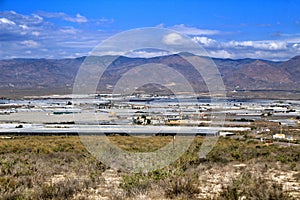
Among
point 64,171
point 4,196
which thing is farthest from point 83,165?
point 4,196

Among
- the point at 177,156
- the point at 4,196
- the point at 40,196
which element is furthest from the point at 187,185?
the point at 177,156

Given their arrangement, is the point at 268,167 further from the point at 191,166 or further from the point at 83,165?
the point at 83,165

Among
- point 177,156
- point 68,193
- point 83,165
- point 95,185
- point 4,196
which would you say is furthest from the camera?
point 177,156

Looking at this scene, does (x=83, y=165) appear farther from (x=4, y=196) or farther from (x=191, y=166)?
(x=4, y=196)

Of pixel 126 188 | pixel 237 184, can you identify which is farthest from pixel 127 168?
pixel 237 184

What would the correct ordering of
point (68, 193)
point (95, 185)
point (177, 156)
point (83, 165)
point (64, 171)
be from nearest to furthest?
point (68, 193)
point (95, 185)
point (64, 171)
point (83, 165)
point (177, 156)

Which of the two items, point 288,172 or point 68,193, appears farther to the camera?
point 288,172

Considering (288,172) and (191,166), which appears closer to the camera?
(288,172)

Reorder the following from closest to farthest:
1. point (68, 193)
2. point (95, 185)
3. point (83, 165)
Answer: point (68, 193) → point (95, 185) → point (83, 165)
